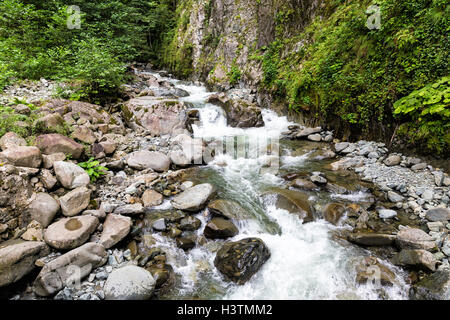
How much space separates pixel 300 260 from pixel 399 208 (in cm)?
273

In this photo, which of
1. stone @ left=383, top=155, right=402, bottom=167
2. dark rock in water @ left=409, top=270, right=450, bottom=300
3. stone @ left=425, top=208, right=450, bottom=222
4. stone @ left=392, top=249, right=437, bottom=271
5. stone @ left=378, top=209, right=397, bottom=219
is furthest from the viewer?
stone @ left=383, top=155, right=402, bottom=167

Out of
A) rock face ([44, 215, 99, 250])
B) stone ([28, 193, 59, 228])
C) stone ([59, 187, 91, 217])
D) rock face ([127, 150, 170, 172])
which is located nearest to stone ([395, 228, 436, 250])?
rock face ([44, 215, 99, 250])

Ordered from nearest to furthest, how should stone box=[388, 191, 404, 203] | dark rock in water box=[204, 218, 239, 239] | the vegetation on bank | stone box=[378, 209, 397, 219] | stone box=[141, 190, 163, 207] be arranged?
dark rock in water box=[204, 218, 239, 239]
stone box=[378, 209, 397, 219]
stone box=[388, 191, 404, 203]
stone box=[141, 190, 163, 207]
the vegetation on bank

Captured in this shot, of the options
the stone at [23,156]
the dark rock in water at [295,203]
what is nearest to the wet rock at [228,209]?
the dark rock in water at [295,203]

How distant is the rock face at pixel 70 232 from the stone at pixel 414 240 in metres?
5.59

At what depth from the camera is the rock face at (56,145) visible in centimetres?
482

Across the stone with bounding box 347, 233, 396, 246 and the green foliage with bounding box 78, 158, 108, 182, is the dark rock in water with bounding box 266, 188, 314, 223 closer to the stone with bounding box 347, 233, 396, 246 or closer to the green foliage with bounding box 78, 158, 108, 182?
the stone with bounding box 347, 233, 396, 246

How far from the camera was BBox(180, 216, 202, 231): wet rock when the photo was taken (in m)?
→ 4.39

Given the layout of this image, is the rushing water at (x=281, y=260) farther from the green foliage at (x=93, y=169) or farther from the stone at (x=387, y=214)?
the green foliage at (x=93, y=169)

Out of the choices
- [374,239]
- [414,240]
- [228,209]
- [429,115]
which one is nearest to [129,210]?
[228,209]

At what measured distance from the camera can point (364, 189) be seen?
525 cm

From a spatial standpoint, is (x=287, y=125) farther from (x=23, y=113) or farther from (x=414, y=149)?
(x=23, y=113)

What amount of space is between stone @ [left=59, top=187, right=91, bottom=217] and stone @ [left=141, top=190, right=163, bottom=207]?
3.90ft
